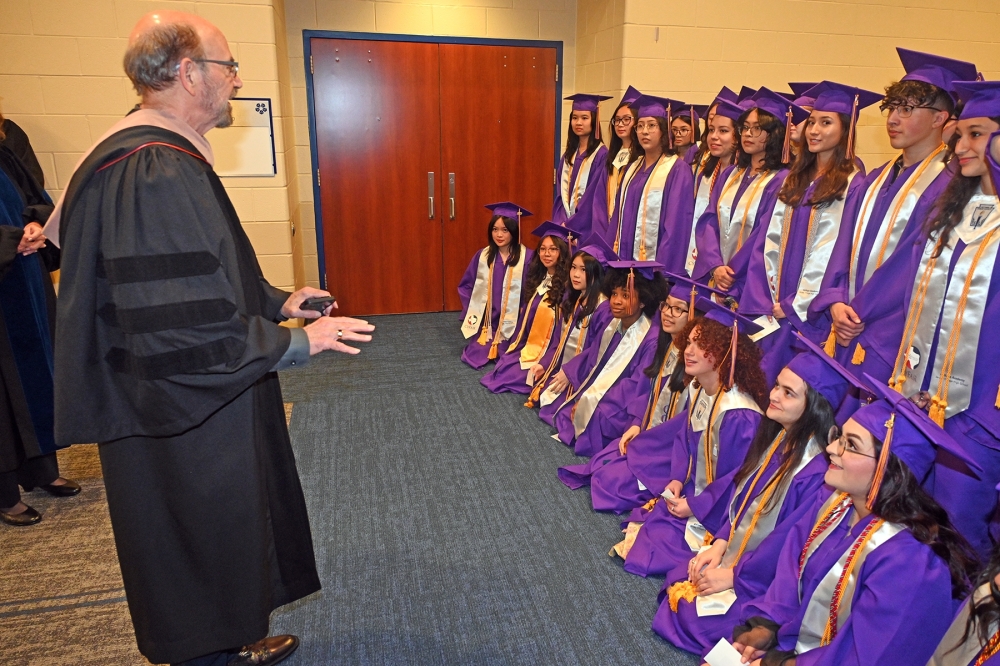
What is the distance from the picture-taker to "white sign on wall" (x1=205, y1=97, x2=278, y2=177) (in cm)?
480

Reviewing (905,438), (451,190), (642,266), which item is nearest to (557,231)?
(642,266)

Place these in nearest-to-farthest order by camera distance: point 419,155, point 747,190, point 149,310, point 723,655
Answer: point 149,310
point 723,655
point 747,190
point 419,155

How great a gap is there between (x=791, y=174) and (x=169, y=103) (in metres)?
2.68

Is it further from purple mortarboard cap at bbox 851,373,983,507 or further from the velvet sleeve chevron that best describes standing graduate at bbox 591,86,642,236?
the velvet sleeve chevron

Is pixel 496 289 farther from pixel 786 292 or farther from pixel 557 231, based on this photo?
pixel 786 292

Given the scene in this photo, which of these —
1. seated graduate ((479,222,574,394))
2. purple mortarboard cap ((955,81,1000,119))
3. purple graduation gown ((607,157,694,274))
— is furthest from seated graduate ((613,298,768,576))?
seated graduate ((479,222,574,394))

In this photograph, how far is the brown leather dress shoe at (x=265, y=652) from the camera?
7.02 feet

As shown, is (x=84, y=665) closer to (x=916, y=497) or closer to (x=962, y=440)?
(x=916, y=497)

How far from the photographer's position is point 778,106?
3.46 metres

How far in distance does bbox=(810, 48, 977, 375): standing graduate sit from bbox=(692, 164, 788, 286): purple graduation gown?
55cm

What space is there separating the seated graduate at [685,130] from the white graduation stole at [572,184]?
2.54 feet

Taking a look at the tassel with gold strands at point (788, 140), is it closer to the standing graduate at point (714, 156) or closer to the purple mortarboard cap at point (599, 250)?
the standing graduate at point (714, 156)

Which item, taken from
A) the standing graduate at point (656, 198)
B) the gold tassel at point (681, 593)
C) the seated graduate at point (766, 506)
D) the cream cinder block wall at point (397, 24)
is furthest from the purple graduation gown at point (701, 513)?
the cream cinder block wall at point (397, 24)

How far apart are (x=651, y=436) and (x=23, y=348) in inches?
105
